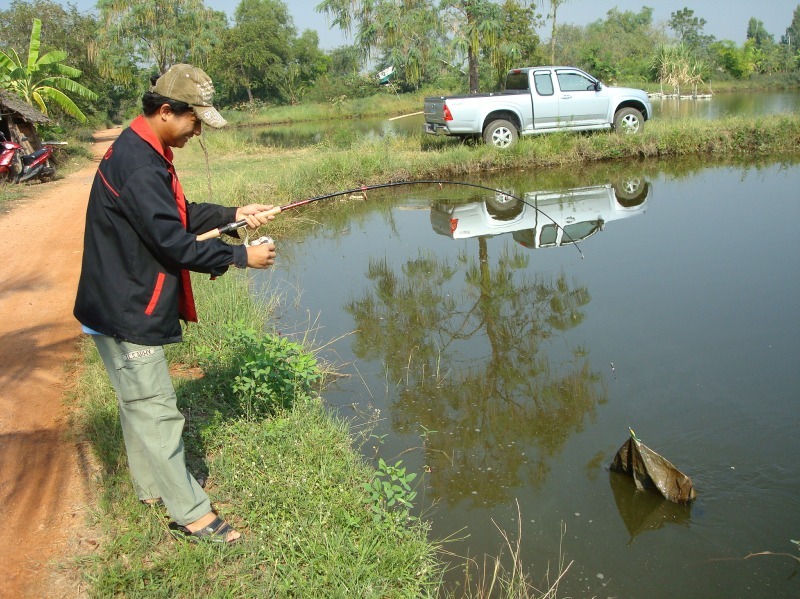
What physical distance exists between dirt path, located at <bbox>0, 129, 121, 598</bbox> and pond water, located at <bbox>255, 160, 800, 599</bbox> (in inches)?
71.5

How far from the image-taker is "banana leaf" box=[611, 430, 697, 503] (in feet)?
13.0

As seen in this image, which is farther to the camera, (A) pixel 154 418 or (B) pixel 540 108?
(B) pixel 540 108

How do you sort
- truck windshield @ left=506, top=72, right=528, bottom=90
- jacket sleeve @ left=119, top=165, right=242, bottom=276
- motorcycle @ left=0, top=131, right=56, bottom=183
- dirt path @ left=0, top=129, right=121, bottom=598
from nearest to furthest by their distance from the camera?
1. jacket sleeve @ left=119, top=165, right=242, bottom=276
2. dirt path @ left=0, top=129, right=121, bottom=598
3. motorcycle @ left=0, top=131, right=56, bottom=183
4. truck windshield @ left=506, top=72, right=528, bottom=90

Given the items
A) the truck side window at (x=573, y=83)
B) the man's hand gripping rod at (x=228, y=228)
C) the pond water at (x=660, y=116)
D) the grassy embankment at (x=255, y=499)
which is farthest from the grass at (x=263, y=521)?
the pond water at (x=660, y=116)

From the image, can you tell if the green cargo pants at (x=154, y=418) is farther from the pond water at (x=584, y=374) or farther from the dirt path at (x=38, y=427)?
the pond water at (x=584, y=374)

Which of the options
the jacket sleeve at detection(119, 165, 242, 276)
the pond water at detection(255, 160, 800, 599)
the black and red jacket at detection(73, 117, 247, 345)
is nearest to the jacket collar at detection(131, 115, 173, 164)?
the black and red jacket at detection(73, 117, 247, 345)

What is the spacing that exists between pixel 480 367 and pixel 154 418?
313 cm

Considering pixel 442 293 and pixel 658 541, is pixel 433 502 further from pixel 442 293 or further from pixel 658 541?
pixel 442 293

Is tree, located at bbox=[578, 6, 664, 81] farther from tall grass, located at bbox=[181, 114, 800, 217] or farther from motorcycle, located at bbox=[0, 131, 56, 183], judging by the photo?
motorcycle, located at bbox=[0, 131, 56, 183]

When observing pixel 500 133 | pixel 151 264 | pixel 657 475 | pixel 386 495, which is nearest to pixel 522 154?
pixel 500 133

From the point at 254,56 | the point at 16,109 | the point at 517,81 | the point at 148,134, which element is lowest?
the point at 148,134

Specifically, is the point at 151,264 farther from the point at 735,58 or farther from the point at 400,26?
the point at 735,58

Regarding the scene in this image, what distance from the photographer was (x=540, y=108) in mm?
15328

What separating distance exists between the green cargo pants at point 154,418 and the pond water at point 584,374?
139 cm
